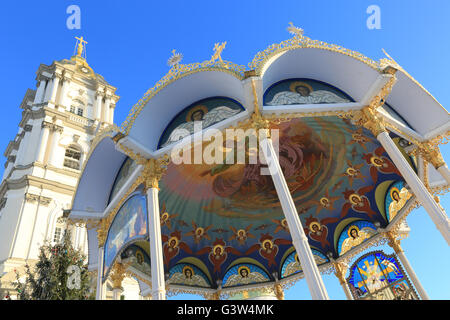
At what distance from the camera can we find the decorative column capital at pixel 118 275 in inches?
472

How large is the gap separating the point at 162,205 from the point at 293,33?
9013mm

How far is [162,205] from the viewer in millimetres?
14398

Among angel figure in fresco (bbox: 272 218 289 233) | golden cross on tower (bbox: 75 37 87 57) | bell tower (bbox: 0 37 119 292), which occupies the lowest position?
angel figure in fresco (bbox: 272 218 289 233)

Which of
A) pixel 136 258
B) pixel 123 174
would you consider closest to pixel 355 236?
pixel 136 258

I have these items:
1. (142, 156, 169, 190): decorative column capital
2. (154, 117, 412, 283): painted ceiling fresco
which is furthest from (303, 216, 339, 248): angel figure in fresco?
(142, 156, 169, 190): decorative column capital

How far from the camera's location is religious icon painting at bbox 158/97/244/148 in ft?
32.6

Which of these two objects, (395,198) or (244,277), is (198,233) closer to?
(244,277)

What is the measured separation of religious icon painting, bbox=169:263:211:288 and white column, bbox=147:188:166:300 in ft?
23.0

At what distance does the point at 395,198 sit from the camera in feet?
46.5

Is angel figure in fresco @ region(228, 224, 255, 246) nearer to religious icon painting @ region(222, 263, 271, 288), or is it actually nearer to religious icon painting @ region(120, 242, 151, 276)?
religious icon painting @ region(222, 263, 271, 288)

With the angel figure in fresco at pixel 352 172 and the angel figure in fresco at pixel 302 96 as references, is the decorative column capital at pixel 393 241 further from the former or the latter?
the angel figure in fresco at pixel 302 96
